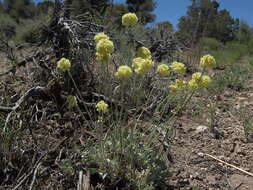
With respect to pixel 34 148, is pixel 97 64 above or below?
above

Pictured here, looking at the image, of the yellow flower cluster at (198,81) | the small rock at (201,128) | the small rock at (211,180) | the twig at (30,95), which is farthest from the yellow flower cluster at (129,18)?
the small rock at (201,128)

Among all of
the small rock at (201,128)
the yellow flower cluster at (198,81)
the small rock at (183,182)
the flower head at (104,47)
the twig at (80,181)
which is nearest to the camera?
the flower head at (104,47)

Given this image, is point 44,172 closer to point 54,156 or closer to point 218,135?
point 54,156

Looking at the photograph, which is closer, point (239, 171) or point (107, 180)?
point (107, 180)

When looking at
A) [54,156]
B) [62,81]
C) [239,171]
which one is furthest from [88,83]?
[239,171]

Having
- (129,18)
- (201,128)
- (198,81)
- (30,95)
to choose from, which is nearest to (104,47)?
(129,18)

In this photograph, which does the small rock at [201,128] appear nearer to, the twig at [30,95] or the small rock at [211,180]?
the small rock at [211,180]

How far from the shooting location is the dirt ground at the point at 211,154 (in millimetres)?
2135

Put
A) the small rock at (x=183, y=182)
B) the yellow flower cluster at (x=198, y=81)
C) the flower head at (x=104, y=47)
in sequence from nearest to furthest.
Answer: the flower head at (x=104, y=47) → the yellow flower cluster at (x=198, y=81) → the small rock at (x=183, y=182)

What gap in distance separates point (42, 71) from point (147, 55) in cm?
134

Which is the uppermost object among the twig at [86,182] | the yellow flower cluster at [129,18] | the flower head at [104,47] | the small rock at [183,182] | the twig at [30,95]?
the yellow flower cluster at [129,18]

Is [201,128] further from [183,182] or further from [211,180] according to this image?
[183,182]

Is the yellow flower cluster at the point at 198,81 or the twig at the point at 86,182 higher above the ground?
the yellow flower cluster at the point at 198,81

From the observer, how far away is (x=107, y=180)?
1.90 meters
